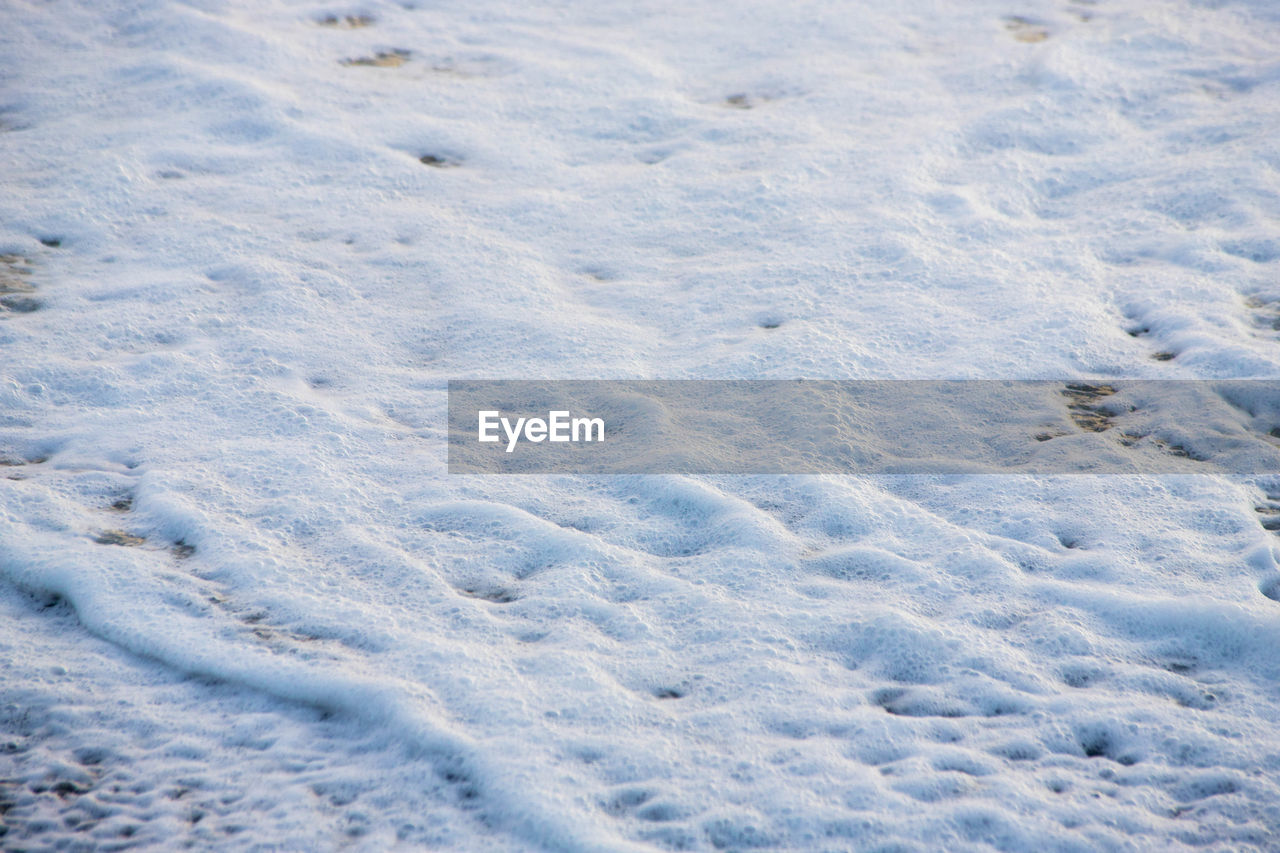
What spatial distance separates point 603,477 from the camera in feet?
8.25

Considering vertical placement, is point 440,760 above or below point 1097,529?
below

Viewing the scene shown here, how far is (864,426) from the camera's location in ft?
8.75

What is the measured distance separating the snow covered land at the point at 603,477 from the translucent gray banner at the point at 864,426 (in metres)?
0.07

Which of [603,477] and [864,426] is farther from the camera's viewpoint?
[864,426]

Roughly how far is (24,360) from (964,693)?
2.62 metres

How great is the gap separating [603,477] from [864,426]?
2.45 ft

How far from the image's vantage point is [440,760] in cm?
179

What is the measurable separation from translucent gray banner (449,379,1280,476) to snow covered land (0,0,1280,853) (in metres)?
0.07

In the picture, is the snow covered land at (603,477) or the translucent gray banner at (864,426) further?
the translucent gray banner at (864,426)

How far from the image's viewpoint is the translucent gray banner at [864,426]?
2.53m

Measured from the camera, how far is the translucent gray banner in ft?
8.30

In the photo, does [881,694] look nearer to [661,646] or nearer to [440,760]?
[661,646]

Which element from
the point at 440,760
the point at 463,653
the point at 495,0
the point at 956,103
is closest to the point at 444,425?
the point at 463,653

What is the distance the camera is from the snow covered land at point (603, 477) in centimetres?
176
